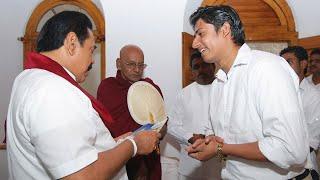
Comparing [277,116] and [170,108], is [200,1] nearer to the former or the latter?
[170,108]

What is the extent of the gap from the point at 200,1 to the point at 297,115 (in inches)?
86.9

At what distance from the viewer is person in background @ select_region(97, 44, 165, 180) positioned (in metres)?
2.55

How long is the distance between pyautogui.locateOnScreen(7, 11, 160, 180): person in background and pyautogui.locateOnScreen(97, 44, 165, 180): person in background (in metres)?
1.19

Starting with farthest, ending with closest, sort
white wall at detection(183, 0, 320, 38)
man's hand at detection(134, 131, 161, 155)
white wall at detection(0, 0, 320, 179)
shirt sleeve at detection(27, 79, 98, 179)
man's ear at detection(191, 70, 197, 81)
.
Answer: white wall at detection(183, 0, 320, 38) → white wall at detection(0, 0, 320, 179) → man's ear at detection(191, 70, 197, 81) → man's hand at detection(134, 131, 161, 155) → shirt sleeve at detection(27, 79, 98, 179)

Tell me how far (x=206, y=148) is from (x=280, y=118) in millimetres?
377

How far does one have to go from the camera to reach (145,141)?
1.38 metres

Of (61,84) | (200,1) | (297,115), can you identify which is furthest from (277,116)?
(200,1)

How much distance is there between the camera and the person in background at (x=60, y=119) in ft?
3.37

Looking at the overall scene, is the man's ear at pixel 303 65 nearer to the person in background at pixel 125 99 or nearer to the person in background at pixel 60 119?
the person in background at pixel 125 99

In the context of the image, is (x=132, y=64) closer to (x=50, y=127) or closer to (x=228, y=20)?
(x=228, y=20)

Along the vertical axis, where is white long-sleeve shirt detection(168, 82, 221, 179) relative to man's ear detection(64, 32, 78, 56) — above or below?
below

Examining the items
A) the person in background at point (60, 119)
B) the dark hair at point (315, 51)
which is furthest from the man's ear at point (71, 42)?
the dark hair at point (315, 51)

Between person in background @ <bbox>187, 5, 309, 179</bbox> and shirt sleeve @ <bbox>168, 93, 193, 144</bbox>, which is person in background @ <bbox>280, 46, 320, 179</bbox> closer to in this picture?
shirt sleeve @ <bbox>168, 93, 193, 144</bbox>

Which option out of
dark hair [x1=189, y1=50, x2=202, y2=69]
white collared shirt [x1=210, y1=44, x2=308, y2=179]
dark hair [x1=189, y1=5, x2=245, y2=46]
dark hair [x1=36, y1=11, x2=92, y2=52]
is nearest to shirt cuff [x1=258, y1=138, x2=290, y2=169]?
white collared shirt [x1=210, y1=44, x2=308, y2=179]
